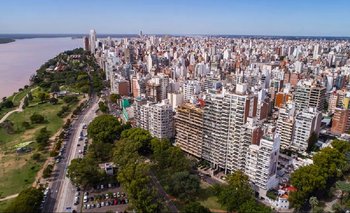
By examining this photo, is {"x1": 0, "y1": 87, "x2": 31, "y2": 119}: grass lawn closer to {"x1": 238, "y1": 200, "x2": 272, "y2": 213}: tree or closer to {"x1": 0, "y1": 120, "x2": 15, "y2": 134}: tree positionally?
{"x1": 0, "y1": 120, "x2": 15, "y2": 134}: tree

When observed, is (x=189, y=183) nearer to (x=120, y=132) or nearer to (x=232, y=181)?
(x=232, y=181)

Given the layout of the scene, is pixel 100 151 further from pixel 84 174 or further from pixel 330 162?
pixel 330 162

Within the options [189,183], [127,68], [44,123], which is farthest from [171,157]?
[127,68]

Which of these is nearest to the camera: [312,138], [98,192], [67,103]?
[98,192]

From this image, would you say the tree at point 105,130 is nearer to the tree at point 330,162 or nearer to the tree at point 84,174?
the tree at point 84,174

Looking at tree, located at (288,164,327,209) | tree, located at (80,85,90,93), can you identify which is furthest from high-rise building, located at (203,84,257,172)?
tree, located at (80,85,90,93)

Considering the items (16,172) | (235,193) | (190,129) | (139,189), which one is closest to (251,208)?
(235,193)
